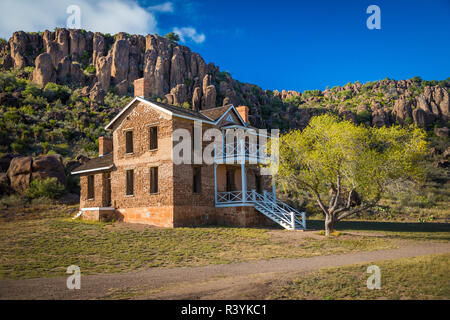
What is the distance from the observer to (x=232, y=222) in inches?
940

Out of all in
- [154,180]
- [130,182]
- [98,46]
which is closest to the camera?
[154,180]

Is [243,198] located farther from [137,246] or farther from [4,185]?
[4,185]

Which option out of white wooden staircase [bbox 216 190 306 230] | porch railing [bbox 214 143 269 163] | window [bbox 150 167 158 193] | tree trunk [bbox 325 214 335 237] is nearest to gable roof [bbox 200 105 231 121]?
porch railing [bbox 214 143 269 163]

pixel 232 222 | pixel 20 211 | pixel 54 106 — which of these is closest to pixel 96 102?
pixel 54 106

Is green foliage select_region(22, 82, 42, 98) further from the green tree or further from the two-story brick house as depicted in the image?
the green tree

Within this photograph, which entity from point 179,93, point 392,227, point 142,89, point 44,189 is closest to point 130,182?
point 142,89

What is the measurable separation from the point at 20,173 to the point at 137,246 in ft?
68.6

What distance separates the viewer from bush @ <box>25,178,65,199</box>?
30.4 metres

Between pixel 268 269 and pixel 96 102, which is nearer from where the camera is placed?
pixel 268 269

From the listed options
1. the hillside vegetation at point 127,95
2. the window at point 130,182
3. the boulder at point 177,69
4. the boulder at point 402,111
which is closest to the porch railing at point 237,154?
the window at point 130,182

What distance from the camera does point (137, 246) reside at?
1645 cm

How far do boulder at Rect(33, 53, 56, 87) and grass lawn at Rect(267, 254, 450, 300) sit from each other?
65899mm
